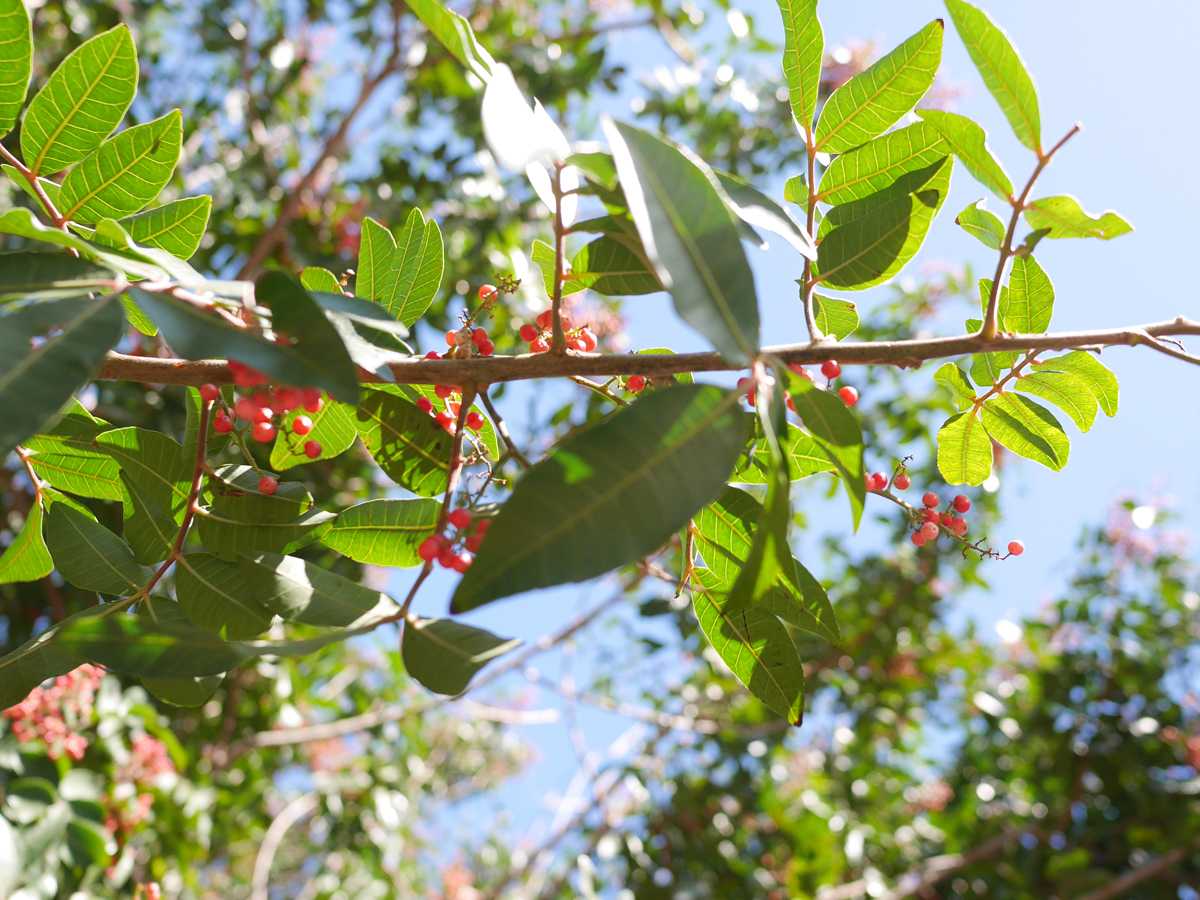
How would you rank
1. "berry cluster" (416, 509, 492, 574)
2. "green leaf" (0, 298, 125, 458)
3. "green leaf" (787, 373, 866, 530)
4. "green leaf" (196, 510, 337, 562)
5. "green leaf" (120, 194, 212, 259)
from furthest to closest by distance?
"green leaf" (120, 194, 212, 259), "green leaf" (196, 510, 337, 562), "berry cluster" (416, 509, 492, 574), "green leaf" (787, 373, 866, 530), "green leaf" (0, 298, 125, 458)

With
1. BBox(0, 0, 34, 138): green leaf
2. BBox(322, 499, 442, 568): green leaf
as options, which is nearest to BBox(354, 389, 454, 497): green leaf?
BBox(322, 499, 442, 568): green leaf

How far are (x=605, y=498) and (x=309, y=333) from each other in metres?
0.30

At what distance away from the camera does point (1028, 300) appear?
1.05 m

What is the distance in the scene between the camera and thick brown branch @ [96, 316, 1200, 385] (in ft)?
2.89

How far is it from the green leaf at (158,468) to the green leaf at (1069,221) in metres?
1.09

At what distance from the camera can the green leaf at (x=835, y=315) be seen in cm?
114

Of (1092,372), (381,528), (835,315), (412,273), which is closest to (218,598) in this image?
(381,528)

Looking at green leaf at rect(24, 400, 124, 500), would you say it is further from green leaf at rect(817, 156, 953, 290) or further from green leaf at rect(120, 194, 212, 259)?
green leaf at rect(817, 156, 953, 290)

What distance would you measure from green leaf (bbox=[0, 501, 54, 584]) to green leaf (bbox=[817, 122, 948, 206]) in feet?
3.95

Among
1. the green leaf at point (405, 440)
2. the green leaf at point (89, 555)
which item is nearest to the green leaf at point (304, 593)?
the green leaf at point (405, 440)

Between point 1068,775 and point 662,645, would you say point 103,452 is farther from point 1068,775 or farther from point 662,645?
point 1068,775

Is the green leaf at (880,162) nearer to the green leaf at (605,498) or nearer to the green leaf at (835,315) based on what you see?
the green leaf at (835,315)

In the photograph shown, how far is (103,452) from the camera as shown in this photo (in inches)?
42.3

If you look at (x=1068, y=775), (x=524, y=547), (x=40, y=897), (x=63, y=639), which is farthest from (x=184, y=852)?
(x=1068, y=775)
